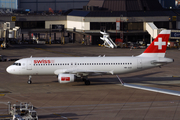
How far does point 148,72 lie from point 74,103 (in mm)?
25821

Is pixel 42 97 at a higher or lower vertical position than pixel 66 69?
lower

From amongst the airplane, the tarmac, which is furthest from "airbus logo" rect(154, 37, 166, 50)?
the tarmac

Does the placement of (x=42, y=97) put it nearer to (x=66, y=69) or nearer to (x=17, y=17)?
(x=66, y=69)

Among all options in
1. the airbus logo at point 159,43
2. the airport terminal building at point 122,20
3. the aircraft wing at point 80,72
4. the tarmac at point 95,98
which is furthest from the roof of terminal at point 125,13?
the aircraft wing at point 80,72

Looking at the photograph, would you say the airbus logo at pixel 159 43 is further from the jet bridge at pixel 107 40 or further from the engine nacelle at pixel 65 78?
the jet bridge at pixel 107 40

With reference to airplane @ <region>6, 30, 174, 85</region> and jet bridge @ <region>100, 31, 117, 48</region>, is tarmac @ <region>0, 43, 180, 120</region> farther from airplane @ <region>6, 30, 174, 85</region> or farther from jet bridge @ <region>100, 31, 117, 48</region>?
jet bridge @ <region>100, 31, 117, 48</region>

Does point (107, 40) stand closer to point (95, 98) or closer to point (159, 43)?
point (159, 43)

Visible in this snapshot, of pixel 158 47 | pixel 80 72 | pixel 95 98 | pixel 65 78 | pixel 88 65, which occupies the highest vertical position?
pixel 158 47

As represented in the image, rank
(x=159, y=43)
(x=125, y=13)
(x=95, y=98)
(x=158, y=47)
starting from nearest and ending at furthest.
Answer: (x=95, y=98) < (x=158, y=47) < (x=159, y=43) < (x=125, y=13)

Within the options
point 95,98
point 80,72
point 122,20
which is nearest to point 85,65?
point 80,72

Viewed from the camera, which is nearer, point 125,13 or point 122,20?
point 122,20

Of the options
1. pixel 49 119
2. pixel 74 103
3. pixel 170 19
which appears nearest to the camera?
pixel 49 119

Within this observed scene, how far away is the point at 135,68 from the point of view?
1884 inches

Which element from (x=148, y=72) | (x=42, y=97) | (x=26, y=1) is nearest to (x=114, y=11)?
(x=148, y=72)
